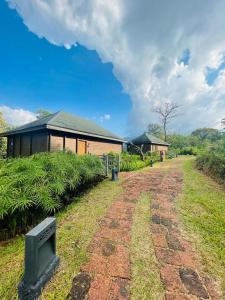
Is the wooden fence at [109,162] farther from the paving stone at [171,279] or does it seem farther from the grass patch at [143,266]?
the paving stone at [171,279]

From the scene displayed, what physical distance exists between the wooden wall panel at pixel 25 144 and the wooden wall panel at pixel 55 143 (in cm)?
254

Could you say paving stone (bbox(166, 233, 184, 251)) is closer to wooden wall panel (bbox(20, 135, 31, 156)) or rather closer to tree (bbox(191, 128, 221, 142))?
wooden wall panel (bbox(20, 135, 31, 156))

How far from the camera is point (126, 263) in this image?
2441 millimetres

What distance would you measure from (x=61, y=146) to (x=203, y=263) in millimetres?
10231

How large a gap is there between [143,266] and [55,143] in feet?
31.8

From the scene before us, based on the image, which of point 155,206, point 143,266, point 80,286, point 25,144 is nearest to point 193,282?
point 143,266

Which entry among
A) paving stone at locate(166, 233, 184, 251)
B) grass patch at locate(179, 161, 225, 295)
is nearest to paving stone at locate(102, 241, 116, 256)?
paving stone at locate(166, 233, 184, 251)

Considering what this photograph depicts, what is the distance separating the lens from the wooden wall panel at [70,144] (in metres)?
11.7

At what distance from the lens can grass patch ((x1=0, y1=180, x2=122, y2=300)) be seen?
2078mm

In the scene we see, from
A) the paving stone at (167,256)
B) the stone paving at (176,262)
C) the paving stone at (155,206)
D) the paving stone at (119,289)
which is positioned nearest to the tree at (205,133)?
the paving stone at (155,206)

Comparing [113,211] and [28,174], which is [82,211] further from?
[28,174]

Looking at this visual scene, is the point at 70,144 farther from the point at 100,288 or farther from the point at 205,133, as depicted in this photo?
the point at 205,133

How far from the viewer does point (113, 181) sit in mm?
7578

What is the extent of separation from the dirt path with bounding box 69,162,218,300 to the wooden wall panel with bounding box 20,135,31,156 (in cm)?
1024
